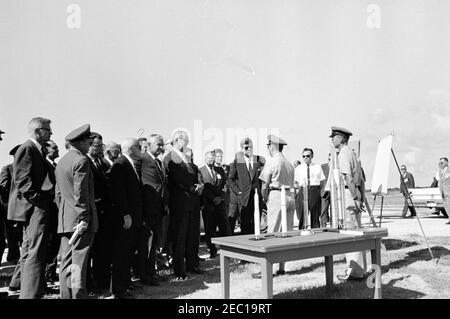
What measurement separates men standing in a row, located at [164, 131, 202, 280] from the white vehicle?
11607 mm

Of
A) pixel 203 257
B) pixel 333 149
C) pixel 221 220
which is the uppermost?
pixel 333 149

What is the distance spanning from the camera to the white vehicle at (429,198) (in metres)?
14.7

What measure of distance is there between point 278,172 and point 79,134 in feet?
9.95

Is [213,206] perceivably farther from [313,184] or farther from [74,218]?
[74,218]

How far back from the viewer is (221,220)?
25.8ft

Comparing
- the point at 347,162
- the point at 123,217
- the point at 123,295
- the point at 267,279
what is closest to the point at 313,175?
the point at 347,162

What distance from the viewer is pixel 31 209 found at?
4711mm

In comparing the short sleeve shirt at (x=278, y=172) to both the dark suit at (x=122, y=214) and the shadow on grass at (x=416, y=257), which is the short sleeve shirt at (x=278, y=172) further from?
the dark suit at (x=122, y=214)

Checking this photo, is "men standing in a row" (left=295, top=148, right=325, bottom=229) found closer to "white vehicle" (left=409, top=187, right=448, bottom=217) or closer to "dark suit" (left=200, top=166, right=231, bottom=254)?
"dark suit" (left=200, top=166, right=231, bottom=254)

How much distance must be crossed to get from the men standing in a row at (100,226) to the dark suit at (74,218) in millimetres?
799

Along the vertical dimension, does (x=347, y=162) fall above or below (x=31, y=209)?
above
